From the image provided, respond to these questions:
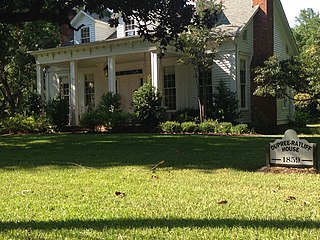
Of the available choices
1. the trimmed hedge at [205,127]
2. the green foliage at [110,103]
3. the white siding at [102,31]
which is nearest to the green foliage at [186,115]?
the trimmed hedge at [205,127]

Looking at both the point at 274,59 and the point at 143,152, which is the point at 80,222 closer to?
the point at 143,152

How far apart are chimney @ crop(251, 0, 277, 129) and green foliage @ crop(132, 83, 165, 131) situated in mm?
5276

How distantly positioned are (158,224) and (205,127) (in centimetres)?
1409

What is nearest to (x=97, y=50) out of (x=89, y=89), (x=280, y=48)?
(x=89, y=89)

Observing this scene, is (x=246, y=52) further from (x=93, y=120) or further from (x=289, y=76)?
(x=93, y=120)

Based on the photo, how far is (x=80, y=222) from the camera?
3873mm

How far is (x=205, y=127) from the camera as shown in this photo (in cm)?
1770

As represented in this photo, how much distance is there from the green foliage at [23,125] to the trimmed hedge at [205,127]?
6.26 m

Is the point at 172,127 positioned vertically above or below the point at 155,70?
below

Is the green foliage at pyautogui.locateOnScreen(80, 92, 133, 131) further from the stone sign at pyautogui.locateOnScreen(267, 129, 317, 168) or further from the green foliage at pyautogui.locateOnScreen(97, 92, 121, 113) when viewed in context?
the stone sign at pyautogui.locateOnScreen(267, 129, 317, 168)

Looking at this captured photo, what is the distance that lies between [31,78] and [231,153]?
22842mm

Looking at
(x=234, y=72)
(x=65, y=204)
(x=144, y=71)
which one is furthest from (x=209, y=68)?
(x=65, y=204)

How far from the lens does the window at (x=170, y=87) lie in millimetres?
22031

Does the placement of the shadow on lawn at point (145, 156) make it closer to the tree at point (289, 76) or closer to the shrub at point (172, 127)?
the shrub at point (172, 127)
